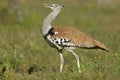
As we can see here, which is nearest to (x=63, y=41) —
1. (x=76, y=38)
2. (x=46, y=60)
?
(x=76, y=38)

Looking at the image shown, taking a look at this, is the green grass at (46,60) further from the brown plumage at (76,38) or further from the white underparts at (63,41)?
the white underparts at (63,41)

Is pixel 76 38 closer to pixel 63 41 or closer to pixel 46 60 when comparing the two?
pixel 63 41

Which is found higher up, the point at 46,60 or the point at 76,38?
the point at 76,38

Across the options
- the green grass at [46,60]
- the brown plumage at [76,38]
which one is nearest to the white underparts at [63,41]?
the brown plumage at [76,38]

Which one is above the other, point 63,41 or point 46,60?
point 63,41

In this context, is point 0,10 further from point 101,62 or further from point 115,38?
point 101,62

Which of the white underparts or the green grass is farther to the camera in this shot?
the white underparts

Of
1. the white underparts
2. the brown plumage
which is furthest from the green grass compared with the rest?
the white underparts

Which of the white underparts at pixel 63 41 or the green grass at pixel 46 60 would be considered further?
the white underparts at pixel 63 41

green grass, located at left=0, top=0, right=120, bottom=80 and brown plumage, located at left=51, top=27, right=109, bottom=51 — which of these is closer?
green grass, located at left=0, top=0, right=120, bottom=80

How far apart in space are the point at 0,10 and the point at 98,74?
12197 mm

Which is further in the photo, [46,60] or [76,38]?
[46,60]

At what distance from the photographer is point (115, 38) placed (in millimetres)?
13297

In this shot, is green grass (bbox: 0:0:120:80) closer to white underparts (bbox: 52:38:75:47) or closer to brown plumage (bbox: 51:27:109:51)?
brown plumage (bbox: 51:27:109:51)
